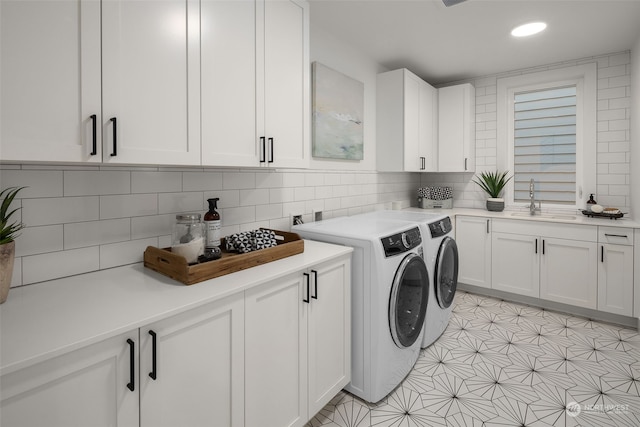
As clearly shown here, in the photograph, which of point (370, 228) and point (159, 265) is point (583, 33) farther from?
point (159, 265)

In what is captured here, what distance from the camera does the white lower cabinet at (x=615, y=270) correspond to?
9.04 ft

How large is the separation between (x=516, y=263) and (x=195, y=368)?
10.5 feet

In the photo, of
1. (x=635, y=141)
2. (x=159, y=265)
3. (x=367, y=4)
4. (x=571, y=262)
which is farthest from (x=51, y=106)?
(x=635, y=141)

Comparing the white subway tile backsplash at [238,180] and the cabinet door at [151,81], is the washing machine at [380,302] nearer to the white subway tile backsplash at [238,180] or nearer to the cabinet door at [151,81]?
the white subway tile backsplash at [238,180]

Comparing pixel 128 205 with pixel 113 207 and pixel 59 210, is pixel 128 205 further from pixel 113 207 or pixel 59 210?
pixel 59 210

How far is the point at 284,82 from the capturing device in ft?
5.98

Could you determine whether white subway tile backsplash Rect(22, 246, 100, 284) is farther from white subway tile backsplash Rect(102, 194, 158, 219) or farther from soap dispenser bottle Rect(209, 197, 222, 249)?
soap dispenser bottle Rect(209, 197, 222, 249)

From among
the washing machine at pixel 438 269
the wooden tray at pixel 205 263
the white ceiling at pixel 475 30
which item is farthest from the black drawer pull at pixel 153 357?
the white ceiling at pixel 475 30

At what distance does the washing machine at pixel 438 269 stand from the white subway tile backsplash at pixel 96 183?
69.8 inches

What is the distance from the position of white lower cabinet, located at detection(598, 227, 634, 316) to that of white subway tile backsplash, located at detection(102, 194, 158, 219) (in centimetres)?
346

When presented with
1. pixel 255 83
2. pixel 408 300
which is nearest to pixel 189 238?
pixel 255 83

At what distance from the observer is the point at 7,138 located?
951mm

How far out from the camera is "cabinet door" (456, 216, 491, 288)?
3443 mm

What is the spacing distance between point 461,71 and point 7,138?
3976mm
